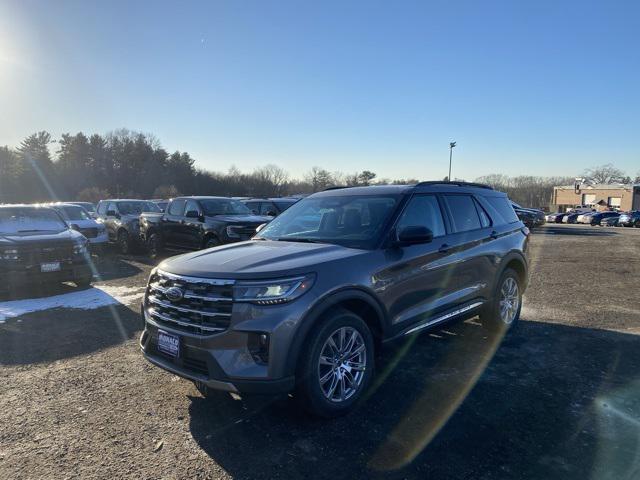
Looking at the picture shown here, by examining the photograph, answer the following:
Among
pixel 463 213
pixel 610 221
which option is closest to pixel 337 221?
pixel 463 213

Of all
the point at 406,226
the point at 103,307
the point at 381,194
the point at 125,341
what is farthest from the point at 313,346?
the point at 103,307

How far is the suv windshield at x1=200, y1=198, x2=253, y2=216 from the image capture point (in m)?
12.2

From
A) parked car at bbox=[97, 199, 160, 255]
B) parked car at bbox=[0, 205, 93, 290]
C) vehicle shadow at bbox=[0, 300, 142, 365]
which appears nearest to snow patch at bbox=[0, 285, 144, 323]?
vehicle shadow at bbox=[0, 300, 142, 365]

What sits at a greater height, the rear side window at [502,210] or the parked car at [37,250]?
the rear side window at [502,210]

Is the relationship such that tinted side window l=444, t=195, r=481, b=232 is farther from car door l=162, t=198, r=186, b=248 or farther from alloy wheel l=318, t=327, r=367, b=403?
car door l=162, t=198, r=186, b=248

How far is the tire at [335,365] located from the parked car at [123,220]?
12.7m

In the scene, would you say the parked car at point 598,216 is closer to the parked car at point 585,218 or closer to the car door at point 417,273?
the parked car at point 585,218

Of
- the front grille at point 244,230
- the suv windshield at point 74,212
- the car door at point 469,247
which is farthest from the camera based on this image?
the suv windshield at point 74,212

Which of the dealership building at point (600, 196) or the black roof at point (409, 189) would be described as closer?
the black roof at point (409, 189)

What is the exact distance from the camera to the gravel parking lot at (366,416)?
3.01 m

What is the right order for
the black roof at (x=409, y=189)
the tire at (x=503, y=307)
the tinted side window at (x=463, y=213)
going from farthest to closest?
the tire at (x=503, y=307)
the tinted side window at (x=463, y=213)
the black roof at (x=409, y=189)

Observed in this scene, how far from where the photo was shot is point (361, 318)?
12.5 feet

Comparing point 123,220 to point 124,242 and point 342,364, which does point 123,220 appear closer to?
point 124,242

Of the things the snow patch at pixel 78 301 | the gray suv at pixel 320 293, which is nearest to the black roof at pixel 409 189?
the gray suv at pixel 320 293
